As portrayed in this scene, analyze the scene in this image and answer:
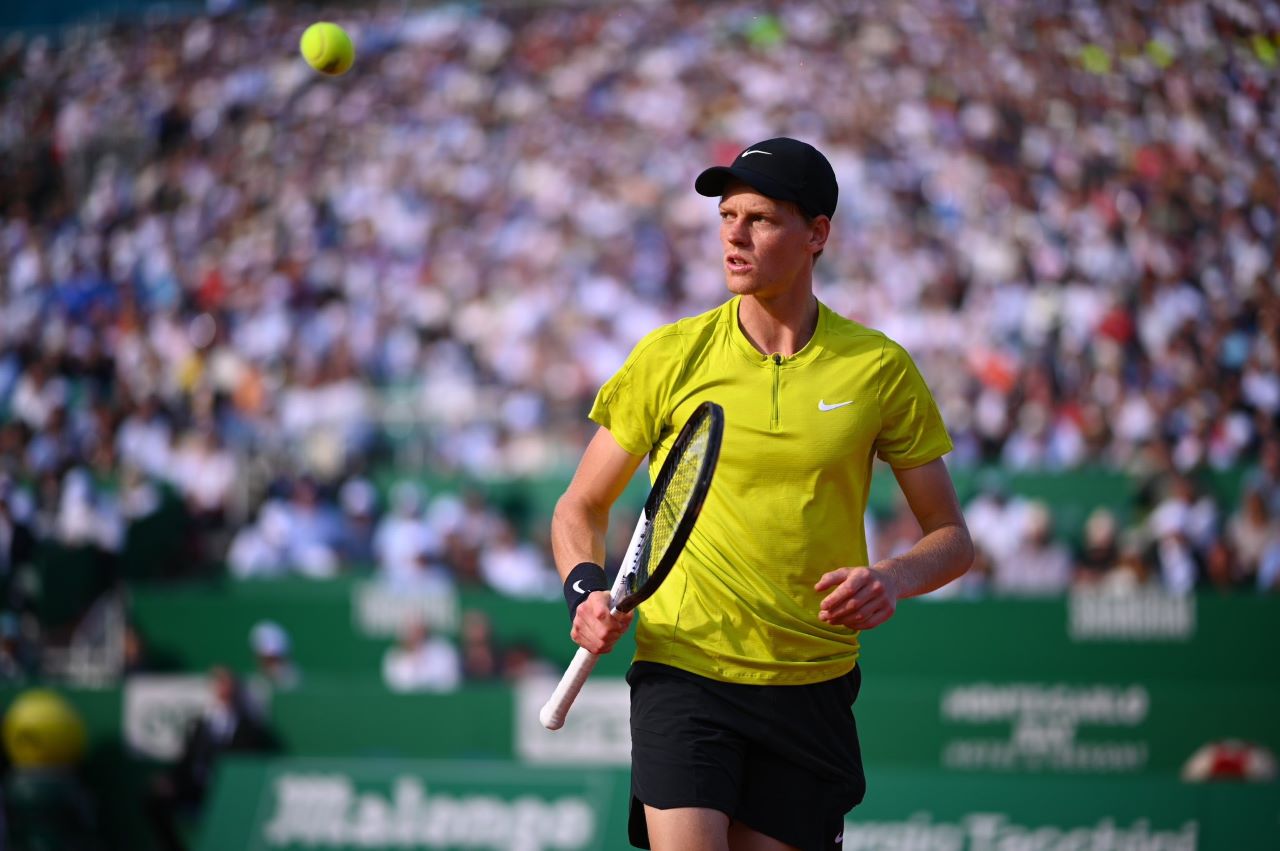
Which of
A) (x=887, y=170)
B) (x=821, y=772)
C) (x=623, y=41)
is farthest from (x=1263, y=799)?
(x=623, y=41)

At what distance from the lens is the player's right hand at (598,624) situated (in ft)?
10.8

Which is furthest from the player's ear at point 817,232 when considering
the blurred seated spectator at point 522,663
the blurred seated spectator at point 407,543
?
the blurred seated spectator at point 407,543

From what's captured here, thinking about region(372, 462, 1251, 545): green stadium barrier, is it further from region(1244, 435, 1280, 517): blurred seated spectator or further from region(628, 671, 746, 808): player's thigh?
region(628, 671, 746, 808): player's thigh

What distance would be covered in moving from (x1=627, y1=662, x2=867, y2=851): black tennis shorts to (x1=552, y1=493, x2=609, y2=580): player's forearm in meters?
0.31

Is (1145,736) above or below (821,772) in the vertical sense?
below

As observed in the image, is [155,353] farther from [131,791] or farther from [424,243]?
[131,791]

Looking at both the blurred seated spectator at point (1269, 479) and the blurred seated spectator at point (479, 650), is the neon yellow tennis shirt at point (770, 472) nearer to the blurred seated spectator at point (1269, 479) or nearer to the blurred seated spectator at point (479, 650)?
the blurred seated spectator at point (479, 650)

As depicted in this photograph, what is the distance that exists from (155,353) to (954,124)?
954 centimetres

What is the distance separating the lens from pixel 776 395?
11.9 feet

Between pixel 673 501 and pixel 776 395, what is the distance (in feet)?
1.28

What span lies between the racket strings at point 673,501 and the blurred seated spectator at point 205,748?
6.65m

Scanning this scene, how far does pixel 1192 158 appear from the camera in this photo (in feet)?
42.8

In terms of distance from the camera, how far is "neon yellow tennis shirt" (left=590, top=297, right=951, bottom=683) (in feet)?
11.8

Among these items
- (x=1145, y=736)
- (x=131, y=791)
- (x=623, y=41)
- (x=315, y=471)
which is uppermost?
(x=623, y=41)
